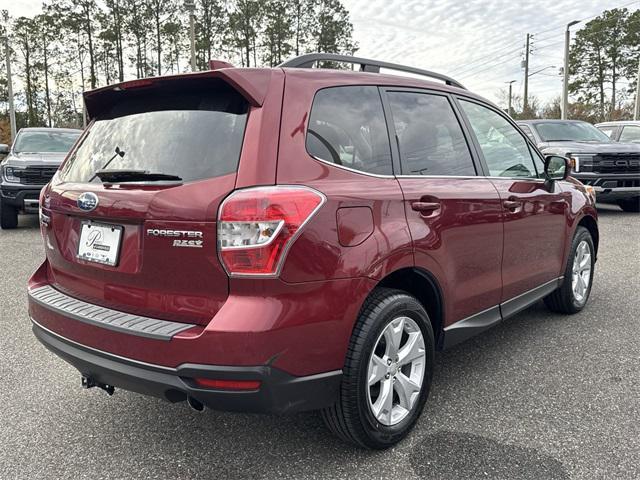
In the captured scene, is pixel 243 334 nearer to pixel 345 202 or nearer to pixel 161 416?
pixel 345 202

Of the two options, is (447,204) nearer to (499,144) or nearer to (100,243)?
(499,144)

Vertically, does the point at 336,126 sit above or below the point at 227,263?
above

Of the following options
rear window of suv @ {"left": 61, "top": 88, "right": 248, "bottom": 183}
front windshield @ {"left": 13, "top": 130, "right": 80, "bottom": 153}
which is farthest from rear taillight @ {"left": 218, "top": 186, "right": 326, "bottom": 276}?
front windshield @ {"left": 13, "top": 130, "right": 80, "bottom": 153}

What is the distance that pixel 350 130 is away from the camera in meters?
2.45

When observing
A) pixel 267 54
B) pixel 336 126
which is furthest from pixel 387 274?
pixel 267 54

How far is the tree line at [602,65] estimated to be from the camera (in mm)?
42606

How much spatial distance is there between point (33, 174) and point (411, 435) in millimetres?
8616

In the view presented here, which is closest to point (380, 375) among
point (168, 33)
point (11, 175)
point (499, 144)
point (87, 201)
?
point (87, 201)

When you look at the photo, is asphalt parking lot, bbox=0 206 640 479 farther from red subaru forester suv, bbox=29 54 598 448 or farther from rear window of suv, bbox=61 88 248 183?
rear window of suv, bbox=61 88 248 183

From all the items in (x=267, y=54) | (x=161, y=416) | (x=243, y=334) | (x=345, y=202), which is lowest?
(x=161, y=416)

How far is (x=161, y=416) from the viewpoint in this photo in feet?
9.50

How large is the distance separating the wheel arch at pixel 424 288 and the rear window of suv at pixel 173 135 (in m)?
0.92

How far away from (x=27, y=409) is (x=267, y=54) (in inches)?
1350

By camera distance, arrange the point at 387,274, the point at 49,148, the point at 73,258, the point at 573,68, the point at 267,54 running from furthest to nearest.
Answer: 1. the point at 573,68
2. the point at 267,54
3. the point at 49,148
4. the point at 73,258
5. the point at 387,274
